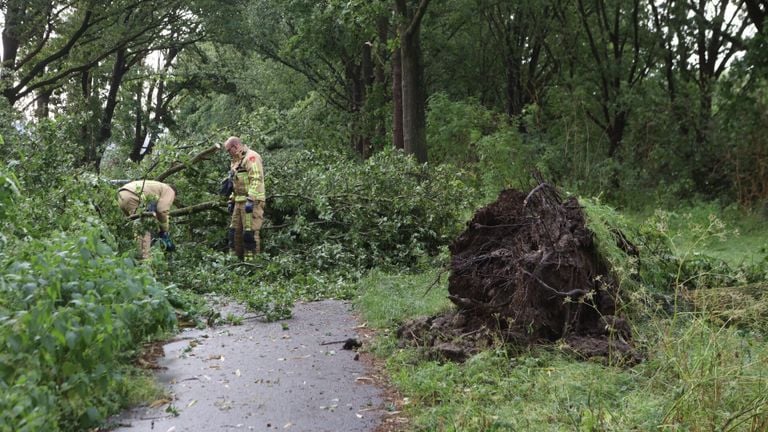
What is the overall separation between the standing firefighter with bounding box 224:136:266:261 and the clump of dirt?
16.5 feet

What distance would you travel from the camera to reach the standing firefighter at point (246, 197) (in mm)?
11352

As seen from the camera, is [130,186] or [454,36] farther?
[454,36]

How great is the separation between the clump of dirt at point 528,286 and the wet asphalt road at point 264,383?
0.82m

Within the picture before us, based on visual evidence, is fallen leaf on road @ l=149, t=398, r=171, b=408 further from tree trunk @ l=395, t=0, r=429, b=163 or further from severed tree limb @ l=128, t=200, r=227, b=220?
tree trunk @ l=395, t=0, r=429, b=163

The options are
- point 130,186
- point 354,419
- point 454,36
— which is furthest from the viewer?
point 454,36

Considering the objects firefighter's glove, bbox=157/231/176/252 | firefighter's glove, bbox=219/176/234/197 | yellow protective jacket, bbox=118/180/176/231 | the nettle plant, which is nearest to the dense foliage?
the nettle plant

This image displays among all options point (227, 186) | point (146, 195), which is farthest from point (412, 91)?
point (146, 195)

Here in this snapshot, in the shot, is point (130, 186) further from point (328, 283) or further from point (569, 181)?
point (569, 181)

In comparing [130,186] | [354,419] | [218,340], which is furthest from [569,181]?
[354,419]

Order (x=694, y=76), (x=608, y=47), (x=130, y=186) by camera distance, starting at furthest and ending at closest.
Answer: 1. (x=608, y=47)
2. (x=694, y=76)
3. (x=130, y=186)

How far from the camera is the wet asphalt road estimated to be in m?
4.72

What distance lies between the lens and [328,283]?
10258 mm

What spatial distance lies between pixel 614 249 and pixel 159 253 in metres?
4.15

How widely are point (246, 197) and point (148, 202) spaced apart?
1459 mm
